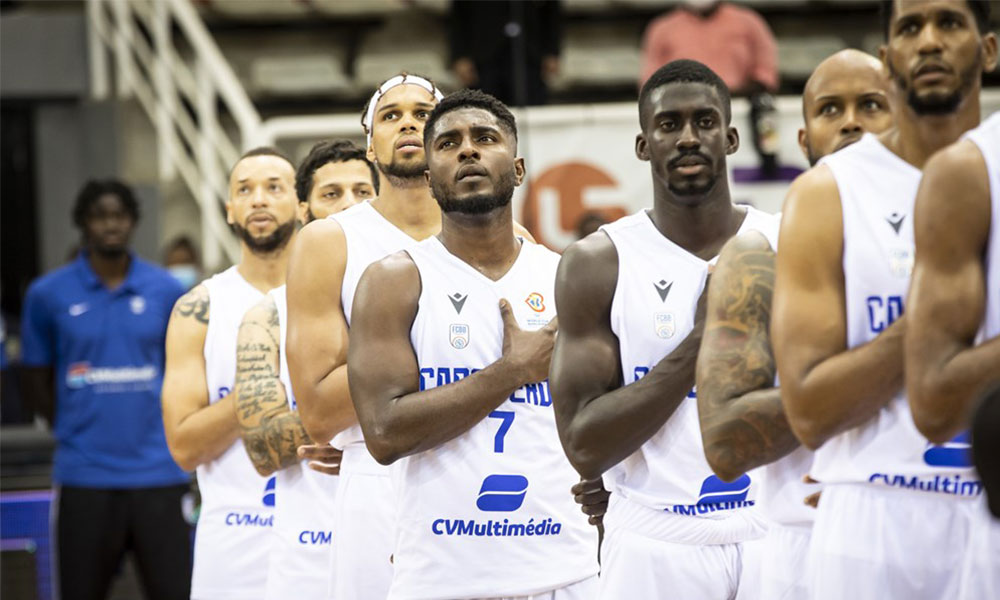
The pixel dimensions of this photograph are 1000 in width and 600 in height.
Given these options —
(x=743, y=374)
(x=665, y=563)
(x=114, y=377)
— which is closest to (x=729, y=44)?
(x=114, y=377)

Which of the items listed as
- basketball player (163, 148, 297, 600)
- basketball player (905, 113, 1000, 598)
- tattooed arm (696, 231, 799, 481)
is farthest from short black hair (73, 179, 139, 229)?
basketball player (905, 113, 1000, 598)

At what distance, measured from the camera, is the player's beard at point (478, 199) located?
14.4 ft

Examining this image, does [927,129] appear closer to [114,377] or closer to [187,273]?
[114,377]

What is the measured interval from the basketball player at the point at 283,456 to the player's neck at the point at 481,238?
951 millimetres

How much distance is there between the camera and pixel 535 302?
14.6 ft

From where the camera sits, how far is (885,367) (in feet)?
9.82

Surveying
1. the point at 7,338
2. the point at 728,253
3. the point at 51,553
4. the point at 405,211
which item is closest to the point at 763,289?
the point at 728,253

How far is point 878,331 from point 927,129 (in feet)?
1.44

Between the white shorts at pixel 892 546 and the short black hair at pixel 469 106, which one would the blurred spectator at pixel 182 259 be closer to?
the short black hair at pixel 469 106

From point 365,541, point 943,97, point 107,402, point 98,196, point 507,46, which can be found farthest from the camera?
point 507,46

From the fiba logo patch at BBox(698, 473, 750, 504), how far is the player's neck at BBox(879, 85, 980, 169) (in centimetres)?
109

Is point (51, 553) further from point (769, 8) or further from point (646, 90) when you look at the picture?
point (769, 8)

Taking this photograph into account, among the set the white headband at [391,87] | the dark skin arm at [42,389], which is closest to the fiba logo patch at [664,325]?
the white headband at [391,87]

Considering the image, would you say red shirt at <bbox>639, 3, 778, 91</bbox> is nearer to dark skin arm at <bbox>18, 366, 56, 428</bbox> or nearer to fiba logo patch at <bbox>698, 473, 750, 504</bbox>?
dark skin arm at <bbox>18, 366, 56, 428</bbox>
